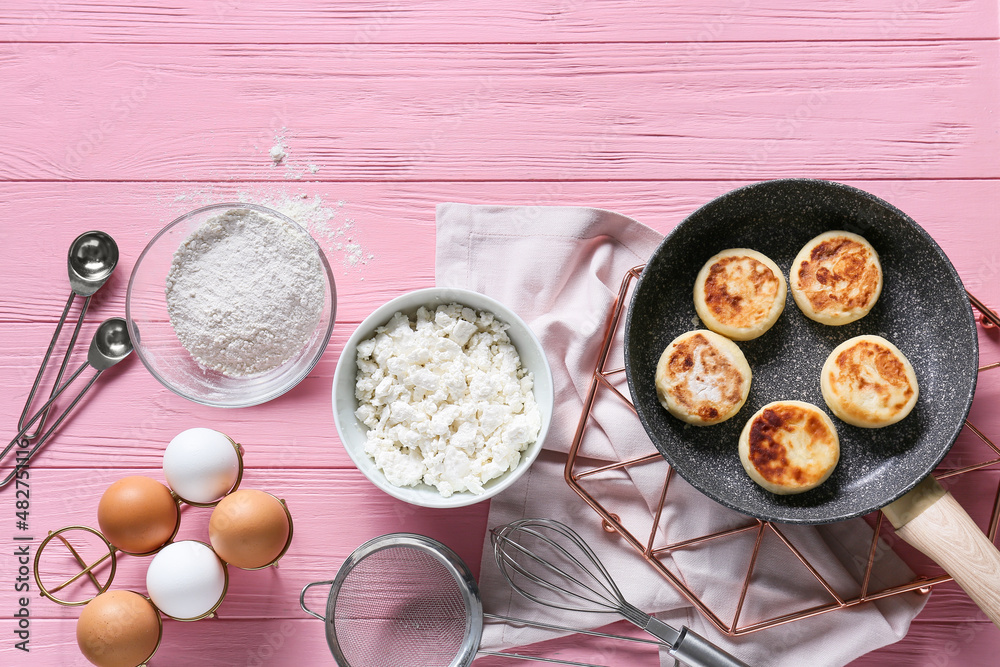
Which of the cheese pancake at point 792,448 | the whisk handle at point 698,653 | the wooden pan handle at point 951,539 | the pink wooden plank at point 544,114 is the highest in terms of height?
the pink wooden plank at point 544,114

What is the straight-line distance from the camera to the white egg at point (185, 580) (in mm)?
926

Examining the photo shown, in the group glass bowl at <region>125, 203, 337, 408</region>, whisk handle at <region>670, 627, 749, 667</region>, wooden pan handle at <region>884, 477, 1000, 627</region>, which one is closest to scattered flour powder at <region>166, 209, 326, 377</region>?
glass bowl at <region>125, 203, 337, 408</region>

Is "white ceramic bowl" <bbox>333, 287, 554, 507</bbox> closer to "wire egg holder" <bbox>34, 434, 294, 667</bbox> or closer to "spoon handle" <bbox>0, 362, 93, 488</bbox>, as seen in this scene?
"wire egg holder" <bbox>34, 434, 294, 667</bbox>

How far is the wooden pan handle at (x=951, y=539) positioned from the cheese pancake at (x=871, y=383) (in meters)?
0.11

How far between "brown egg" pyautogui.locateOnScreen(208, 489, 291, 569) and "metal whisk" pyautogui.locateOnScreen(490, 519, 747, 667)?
33 cm

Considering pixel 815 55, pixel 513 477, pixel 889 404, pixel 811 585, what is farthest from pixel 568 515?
pixel 815 55

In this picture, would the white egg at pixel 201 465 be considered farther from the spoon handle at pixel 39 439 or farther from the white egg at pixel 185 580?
the spoon handle at pixel 39 439

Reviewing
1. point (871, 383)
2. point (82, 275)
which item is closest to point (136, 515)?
point (82, 275)

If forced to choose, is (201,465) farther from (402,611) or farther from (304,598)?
(402,611)

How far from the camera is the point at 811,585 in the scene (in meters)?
0.99

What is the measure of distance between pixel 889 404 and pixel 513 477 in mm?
546

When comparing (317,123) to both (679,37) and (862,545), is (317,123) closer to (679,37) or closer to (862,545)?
(679,37)

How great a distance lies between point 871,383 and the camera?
902mm

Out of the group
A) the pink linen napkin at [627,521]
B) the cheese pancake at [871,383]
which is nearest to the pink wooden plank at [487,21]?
the pink linen napkin at [627,521]
